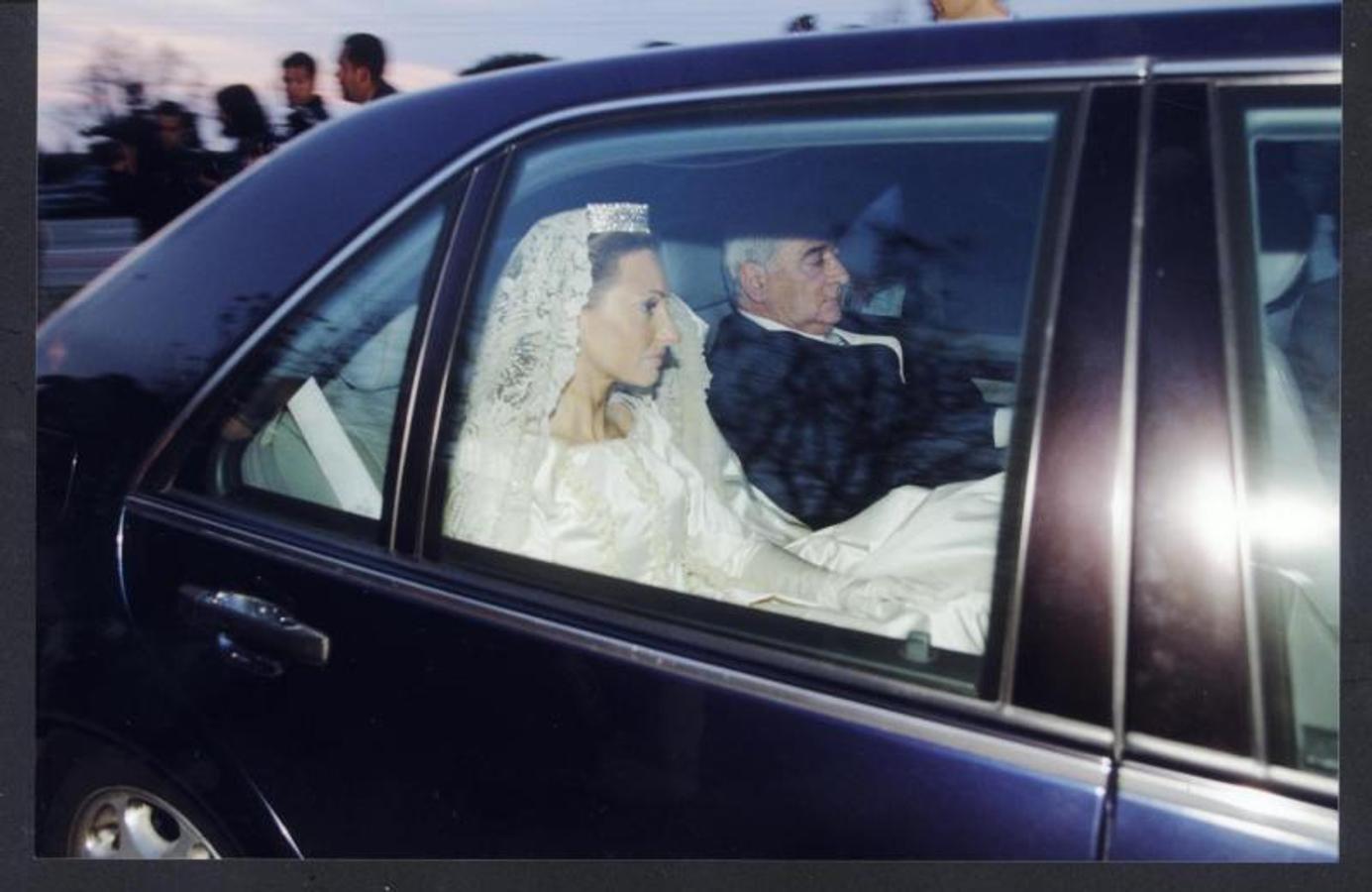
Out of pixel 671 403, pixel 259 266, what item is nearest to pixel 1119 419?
pixel 671 403

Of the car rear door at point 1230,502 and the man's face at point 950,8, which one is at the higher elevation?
the man's face at point 950,8

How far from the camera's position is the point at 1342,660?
2268 millimetres

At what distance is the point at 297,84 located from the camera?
2586 millimetres

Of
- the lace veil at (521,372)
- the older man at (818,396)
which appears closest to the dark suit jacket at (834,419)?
the older man at (818,396)

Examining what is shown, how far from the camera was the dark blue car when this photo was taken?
2.13m

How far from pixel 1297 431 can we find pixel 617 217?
929mm

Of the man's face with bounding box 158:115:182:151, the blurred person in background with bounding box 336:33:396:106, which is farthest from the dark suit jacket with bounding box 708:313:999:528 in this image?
the man's face with bounding box 158:115:182:151

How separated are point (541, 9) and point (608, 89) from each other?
Result: 0.17m

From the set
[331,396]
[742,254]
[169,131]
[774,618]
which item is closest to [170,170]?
[169,131]

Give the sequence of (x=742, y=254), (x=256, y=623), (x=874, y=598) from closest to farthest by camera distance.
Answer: (x=874, y=598) → (x=742, y=254) → (x=256, y=623)

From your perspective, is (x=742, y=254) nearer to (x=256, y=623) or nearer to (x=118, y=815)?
(x=256, y=623)

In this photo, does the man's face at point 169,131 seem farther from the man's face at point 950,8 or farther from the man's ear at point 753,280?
the man's face at point 950,8

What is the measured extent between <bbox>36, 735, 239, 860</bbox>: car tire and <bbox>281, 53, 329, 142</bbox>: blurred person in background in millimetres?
965

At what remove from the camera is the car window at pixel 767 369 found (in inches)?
89.1
